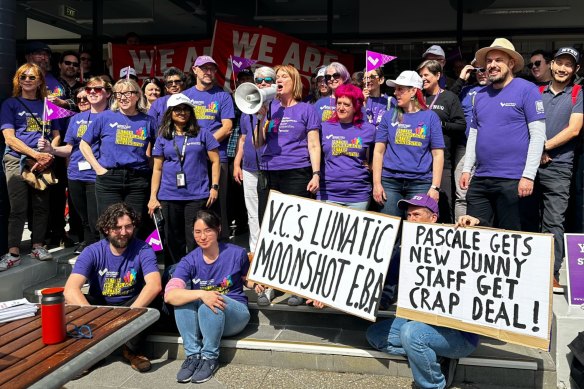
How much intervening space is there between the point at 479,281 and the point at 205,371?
189cm

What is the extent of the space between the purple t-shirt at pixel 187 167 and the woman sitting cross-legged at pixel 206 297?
594mm

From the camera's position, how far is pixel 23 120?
539 cm

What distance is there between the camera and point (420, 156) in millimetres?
4449

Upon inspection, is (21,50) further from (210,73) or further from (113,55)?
(210,73)

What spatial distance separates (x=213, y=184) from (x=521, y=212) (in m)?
2.46

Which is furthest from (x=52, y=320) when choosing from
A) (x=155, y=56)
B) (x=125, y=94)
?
(x=155, y=56)

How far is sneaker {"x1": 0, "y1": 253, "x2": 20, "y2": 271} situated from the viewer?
207 inches

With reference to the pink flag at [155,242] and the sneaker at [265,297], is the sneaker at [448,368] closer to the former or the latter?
the sneaker at [265,297]

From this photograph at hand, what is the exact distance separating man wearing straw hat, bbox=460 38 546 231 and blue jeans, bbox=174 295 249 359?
1958 millimetres

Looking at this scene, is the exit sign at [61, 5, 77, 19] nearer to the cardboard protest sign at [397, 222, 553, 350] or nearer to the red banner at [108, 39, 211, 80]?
the red banner at [108, 39, 211, 80]

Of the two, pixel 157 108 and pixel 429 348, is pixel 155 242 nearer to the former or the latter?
pixel 157 108

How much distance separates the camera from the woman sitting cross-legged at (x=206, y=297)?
3.97 metres

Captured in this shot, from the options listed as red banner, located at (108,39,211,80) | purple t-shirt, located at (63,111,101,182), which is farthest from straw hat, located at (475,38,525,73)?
red banner, located at (108,39,211,80)

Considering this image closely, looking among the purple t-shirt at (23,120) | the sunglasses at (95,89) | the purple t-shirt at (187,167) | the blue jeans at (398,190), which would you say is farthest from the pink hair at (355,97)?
the purple t-shirt at (23,120)
